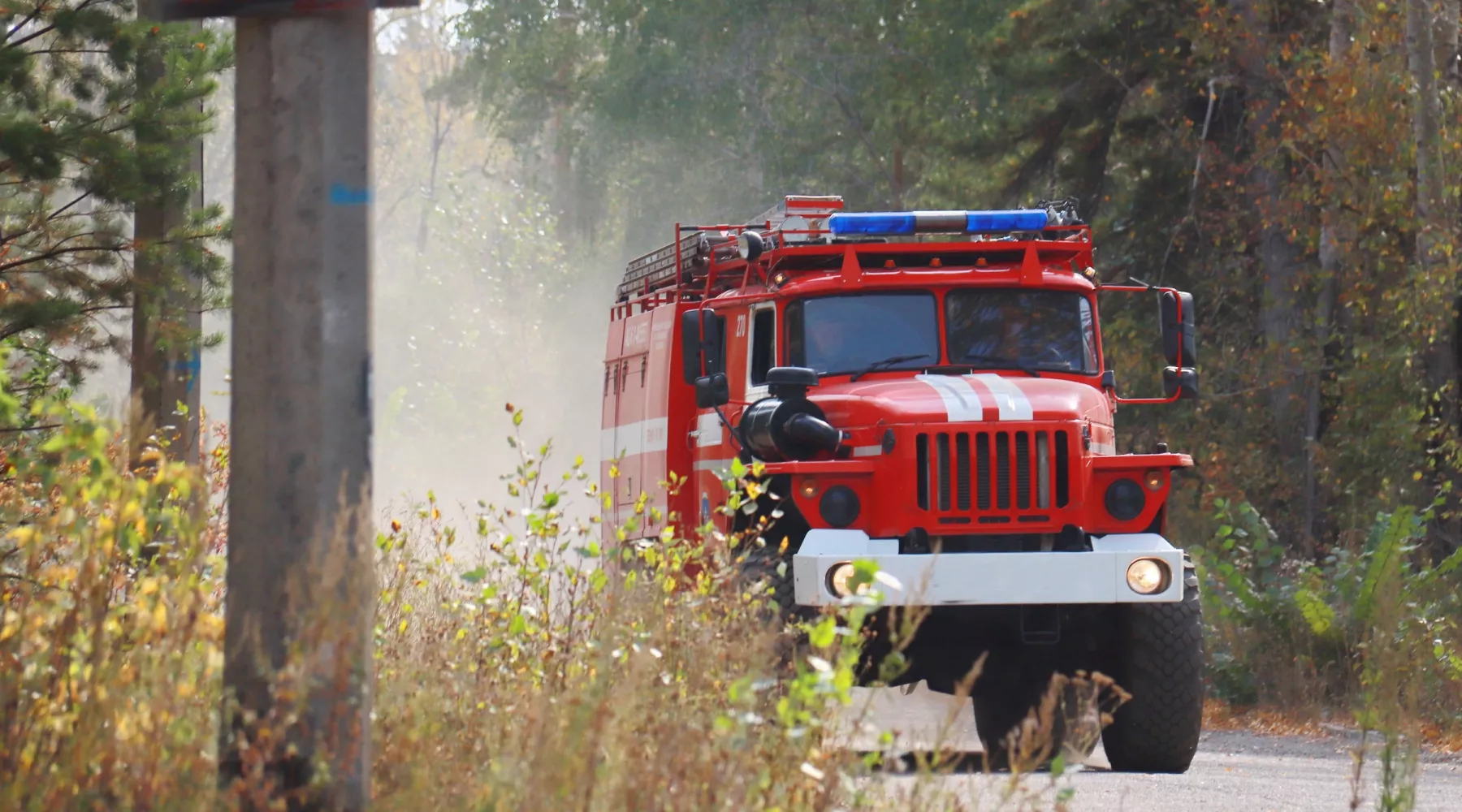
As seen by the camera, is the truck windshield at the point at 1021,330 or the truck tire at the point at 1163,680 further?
the truck windshield at the point at 1021,330

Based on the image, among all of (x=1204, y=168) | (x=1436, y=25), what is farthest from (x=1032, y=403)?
(x=1204, y=168)

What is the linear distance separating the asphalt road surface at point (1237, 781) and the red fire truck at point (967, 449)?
389 millimetres

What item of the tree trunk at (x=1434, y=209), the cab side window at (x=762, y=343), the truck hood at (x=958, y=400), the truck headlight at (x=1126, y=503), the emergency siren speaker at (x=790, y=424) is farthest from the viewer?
the tree trunk at (x=1434, y=209)

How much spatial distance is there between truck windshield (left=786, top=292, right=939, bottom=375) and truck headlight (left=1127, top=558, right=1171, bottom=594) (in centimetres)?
194

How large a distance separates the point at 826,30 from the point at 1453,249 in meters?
20.5

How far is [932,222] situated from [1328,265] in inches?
473

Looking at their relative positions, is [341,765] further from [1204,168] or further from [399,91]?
[399,91]

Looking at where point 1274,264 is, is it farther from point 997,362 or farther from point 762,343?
point 762,343

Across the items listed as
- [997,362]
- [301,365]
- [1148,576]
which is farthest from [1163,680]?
[301,365]

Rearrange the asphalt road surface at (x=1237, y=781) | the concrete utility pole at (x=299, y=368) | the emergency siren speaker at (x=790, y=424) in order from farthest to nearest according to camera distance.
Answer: the emergency siren speaker at (x=790, y=424), the asphalt road surface at (x=1237, y=781), the concrete utility pole at (x=299, y=368)

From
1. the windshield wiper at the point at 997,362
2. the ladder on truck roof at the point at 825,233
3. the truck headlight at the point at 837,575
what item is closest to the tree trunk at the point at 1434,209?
the ladder on truck roof at the point at 825,233

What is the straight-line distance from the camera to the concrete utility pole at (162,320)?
9820mm

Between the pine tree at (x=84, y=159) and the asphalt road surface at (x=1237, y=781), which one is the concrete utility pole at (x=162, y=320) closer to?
the pine tree at (x=84, y=159)

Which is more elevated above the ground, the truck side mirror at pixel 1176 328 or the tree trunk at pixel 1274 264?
the tree trunk at pixel 1274 264
